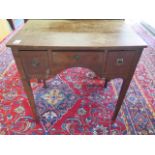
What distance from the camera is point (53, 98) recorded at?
1.55 m

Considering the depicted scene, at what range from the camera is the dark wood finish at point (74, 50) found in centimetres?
82

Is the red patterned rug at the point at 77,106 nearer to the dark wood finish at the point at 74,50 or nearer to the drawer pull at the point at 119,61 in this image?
the dark wood finish at the point at 74,50

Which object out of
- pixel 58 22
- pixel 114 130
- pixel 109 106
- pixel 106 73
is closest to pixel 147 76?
pixel 109 106

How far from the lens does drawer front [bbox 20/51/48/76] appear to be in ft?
2.77

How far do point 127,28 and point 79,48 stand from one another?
479mm

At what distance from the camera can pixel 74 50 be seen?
0.84 m

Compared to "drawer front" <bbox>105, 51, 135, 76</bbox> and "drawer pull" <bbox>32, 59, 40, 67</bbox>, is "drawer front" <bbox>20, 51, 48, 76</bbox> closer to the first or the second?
"drawer pull" <bbox>32, 59, 40, 67</bbox>

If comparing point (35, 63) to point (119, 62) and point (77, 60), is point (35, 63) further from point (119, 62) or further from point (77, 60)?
point (119, 62)

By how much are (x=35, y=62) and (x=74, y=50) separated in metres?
0.25

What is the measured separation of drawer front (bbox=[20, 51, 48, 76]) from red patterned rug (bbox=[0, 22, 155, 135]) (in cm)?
58

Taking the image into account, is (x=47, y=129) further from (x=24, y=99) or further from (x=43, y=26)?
(x=43, y=26)

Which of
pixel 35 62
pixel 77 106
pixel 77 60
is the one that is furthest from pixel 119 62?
pixel 77 106

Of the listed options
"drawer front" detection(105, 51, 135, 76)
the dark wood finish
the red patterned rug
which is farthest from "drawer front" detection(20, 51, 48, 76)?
the red patterned rug

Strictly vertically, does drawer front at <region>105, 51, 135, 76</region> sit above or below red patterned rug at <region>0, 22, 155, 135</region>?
above
